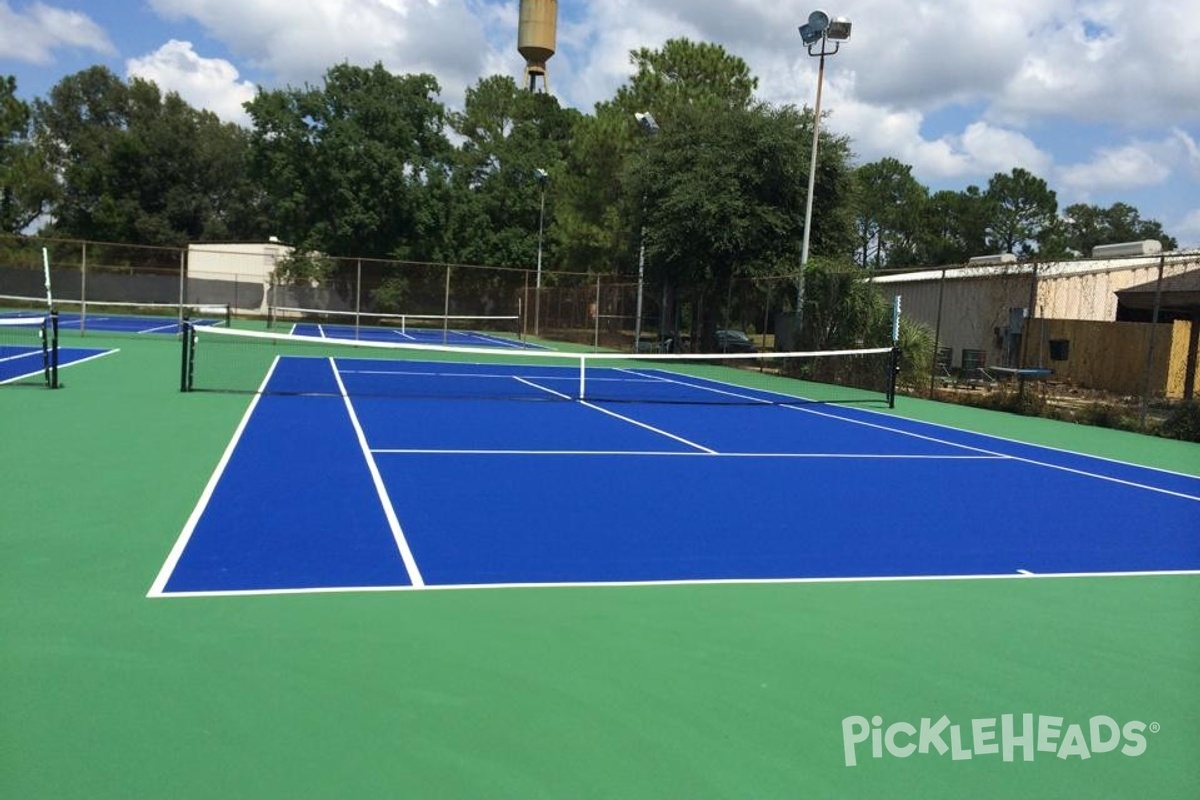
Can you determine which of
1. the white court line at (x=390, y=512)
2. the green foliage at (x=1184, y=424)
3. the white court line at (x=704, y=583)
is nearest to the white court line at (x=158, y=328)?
the white court line at (x=390, y=512)

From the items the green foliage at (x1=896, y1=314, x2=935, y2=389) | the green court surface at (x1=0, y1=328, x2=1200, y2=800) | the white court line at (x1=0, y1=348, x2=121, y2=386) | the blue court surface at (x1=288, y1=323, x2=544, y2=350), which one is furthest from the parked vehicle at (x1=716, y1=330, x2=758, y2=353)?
the green court surface at (x1=0, y1=328, x2=1200, y2=800)

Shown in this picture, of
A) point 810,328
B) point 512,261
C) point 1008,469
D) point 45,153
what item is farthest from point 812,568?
point 45,153

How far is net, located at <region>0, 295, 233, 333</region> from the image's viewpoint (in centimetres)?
3394

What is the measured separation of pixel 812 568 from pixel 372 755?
3.68 m

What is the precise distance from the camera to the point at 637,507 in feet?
27.0

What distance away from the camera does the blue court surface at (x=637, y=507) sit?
6301 mm

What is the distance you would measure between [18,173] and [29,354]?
168ft

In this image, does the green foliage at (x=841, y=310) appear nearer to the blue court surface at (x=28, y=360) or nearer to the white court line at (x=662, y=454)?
the white court line at (x=662, y=454)

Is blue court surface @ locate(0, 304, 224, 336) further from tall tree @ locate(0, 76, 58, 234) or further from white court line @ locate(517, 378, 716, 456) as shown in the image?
tall tree @ locate(0, 76, 58, 234)

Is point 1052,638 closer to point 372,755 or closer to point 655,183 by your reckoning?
point 372,755

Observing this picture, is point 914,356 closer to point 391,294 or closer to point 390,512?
point 390,512

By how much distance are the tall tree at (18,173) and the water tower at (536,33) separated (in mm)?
33170

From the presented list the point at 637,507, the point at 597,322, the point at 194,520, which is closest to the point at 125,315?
the point at 597,322

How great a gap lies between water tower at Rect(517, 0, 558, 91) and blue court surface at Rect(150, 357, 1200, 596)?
2416 inches
